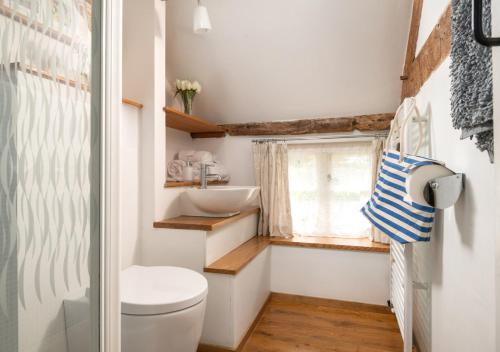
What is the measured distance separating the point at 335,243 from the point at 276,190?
714 mm

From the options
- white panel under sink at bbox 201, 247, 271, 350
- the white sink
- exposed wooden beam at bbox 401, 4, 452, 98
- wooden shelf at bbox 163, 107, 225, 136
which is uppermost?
exposed wooden beam at bbox 401, 4, 452, 98

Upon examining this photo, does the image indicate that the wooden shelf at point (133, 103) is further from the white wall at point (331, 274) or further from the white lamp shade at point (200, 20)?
the white wall at point (331, 274)

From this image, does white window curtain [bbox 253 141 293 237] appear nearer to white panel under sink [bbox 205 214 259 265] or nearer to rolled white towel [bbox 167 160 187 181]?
white panel under sink [bbox 205 214 259 265]

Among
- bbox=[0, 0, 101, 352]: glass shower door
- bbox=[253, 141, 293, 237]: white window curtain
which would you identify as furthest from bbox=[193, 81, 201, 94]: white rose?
bbox=[0, 0, 101, 352]: glass shower door

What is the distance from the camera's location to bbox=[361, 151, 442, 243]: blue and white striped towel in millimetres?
1171

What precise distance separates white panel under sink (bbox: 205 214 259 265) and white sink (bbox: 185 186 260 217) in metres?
0.16

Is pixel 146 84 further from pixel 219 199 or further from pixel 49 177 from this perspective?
pixel 49 177

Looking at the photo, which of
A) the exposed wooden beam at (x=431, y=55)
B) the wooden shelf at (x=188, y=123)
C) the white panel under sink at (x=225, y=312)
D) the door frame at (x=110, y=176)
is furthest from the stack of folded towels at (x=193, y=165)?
the door frame at (x=110, y=176)

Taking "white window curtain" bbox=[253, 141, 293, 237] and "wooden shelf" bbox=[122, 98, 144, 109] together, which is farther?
"white window curtain" bbox=[253, 141, 293, 237]

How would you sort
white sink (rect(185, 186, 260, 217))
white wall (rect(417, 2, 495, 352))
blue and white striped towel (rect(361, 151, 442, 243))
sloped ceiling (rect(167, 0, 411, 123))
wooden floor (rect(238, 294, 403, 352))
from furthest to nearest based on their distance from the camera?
sloped ceiling (rect(167, 0, 411, 123)) < white sink (rect(185, 186, 260, 217)) < wooden floor (rect(238, 294, 403, 352)) < blue and white striped towel (rect(361, 151, 442, 243)) < white wall (rect(417, 2, 495, 352))

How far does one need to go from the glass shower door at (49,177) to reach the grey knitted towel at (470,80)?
2.89 feet

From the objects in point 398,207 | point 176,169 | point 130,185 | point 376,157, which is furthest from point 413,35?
A: point 130,185

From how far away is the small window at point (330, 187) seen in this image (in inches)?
107

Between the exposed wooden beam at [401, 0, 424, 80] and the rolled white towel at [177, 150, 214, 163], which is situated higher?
the exposed wooden beam at [401, 0, 424, 80]
